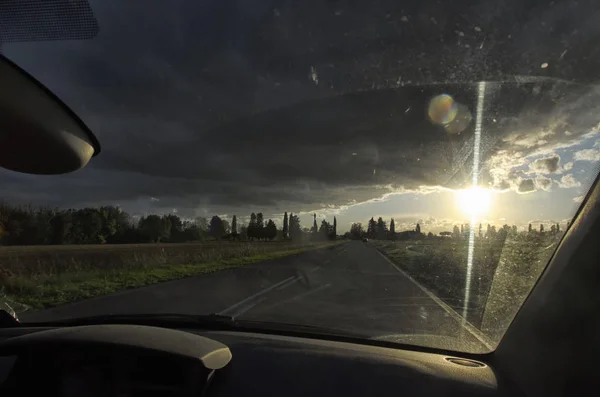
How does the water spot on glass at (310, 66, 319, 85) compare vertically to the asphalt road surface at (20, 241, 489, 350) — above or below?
above

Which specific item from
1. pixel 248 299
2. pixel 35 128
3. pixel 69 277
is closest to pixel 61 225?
pixel 69 277

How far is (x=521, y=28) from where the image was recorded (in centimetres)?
431

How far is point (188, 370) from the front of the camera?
8.34ft

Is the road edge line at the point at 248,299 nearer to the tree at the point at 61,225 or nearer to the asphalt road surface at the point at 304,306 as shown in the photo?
the asphalt road surface at the point at 304,306

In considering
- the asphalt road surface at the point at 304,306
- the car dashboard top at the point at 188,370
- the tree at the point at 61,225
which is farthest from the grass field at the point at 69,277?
the car dashboard top at the point at 188,370

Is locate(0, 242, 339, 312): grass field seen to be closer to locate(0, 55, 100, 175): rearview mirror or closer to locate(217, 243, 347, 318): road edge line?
locate(217, 243, 347, 318): road edge line

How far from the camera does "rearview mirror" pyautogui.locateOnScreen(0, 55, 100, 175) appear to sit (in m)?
2.38

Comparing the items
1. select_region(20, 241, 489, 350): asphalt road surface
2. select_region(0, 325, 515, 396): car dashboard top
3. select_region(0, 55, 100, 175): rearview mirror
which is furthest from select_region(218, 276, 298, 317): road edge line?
select_region(0, 55, 100, 175): rearview mirror

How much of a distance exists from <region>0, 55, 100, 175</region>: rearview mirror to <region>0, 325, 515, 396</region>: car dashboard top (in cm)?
109

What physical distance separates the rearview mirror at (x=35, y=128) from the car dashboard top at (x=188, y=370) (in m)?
1.09

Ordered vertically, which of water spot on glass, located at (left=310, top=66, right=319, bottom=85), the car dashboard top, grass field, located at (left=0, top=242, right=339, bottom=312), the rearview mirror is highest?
water spot on glass, located at (left=310, top=66, right=319, bottom=85)

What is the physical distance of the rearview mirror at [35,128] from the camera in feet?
7.82

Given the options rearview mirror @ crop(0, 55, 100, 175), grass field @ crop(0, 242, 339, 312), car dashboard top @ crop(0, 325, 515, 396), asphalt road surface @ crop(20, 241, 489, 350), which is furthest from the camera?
grass field @ crop(0, 242, 339, 312)

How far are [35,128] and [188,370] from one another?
1.57 m
